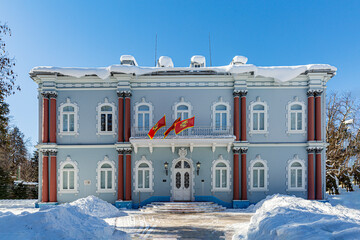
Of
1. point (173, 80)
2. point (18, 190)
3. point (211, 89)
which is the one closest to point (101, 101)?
point (173, 80)

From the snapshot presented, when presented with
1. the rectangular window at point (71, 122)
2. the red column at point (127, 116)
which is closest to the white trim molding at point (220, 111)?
the red column at point (127, 116)

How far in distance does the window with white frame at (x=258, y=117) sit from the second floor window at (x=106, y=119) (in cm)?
940

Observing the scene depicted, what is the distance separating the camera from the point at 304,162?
17922 millimetres

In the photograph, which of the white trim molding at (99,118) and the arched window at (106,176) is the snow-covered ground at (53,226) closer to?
the arched window at (106,176)

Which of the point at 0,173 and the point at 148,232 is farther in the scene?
the point at 0,173

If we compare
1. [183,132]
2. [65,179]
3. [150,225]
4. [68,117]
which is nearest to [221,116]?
[183,132]

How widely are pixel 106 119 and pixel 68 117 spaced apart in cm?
257

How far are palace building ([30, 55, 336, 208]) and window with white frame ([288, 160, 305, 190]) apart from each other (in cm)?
6

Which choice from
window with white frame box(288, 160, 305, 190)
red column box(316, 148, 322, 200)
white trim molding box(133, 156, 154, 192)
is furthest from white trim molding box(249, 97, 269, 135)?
white trim molding box(133, 156, 154, 192)

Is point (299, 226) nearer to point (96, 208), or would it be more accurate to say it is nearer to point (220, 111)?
point (96, 208)

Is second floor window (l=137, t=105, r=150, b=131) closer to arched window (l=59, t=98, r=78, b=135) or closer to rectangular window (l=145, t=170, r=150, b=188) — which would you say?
rectangular window (l=145, t=170, r=150, b=188)

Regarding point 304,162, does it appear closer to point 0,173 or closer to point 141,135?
Answer: point 141,135

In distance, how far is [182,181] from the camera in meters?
18.0

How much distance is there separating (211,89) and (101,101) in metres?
7.42
